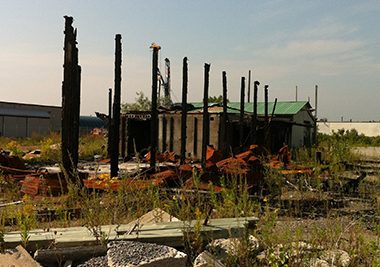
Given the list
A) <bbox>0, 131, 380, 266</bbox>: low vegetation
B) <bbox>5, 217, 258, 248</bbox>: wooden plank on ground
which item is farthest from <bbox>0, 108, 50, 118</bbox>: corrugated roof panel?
<bbox>5, 217, 258, 248</bbox>: wooden plank on ground

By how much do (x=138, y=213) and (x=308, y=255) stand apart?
262 cm

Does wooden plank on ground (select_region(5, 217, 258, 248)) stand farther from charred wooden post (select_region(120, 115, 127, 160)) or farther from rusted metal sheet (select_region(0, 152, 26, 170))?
charred wooden post (select_region(120, 115, 127, 160))

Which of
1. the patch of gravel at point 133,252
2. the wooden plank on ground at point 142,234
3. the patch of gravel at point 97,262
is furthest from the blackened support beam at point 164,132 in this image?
the patch of gravel at point 97,262

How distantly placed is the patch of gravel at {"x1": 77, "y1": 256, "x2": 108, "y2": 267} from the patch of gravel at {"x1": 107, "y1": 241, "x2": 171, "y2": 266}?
3.7 inches

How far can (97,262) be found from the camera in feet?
12.5

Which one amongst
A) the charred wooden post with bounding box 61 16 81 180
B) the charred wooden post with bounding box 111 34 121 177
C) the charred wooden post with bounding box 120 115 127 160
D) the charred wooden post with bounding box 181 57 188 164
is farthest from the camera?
the charred wooden post with bounding box 120 115 127 160

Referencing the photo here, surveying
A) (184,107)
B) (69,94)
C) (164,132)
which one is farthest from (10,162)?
(164,132)

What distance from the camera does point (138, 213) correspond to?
19.7 feet

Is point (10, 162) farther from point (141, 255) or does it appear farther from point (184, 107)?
point (141, 255)

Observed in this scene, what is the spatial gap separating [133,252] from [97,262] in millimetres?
347

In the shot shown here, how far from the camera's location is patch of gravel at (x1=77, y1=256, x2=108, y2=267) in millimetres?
3758

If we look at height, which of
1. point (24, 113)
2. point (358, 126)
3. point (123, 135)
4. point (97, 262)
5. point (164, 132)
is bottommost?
point (97, 262)

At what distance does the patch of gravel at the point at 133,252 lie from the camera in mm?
3639

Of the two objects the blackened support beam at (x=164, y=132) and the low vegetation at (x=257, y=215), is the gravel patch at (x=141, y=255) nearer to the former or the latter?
the low vegetation at (x=257, y=215)
